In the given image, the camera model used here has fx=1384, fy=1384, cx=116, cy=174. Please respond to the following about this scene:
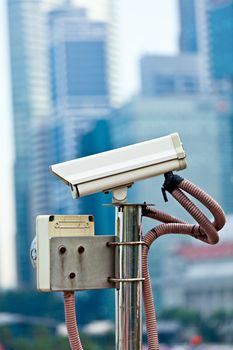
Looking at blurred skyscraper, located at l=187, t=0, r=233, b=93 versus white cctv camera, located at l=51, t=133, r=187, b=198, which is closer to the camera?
white cctv camera, located at l=51, t=133, r=187, b=198

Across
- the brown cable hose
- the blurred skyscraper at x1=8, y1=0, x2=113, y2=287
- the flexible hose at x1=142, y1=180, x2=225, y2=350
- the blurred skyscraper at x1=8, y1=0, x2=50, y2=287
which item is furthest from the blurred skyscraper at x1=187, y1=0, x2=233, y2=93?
the brown cable hose

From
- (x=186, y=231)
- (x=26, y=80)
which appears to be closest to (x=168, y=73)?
(x=26, y=80)

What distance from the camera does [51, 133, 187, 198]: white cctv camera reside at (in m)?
2.38

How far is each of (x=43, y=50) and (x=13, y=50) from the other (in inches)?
89.5

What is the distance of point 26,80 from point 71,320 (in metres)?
87.6

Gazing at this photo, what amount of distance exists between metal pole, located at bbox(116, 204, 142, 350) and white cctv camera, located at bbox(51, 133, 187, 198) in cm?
6

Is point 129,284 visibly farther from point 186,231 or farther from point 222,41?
point 222,41

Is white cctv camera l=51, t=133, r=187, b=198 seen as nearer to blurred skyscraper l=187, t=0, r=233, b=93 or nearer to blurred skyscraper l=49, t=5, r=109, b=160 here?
blurred skyscraper l=187, t=0, r=233, b=93

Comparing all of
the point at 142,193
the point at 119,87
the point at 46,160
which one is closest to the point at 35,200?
the point at 46,160

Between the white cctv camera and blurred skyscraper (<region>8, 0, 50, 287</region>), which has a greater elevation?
blurred skyscraper (<region>8, 0, 50, 287</region>)

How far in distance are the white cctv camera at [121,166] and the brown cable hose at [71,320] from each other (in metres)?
0.18

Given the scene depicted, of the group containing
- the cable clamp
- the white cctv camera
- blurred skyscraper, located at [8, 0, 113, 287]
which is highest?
blurred skyscraper, located at [8, 0, 113, 287]

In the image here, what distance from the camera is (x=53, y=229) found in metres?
2.39

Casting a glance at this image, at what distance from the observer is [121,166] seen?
2383 millimetres
